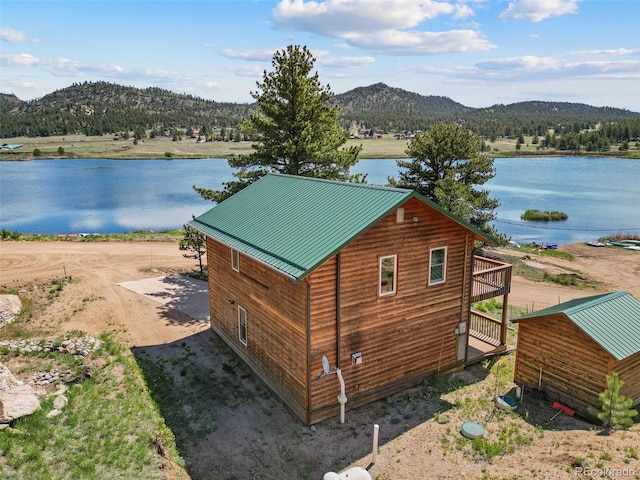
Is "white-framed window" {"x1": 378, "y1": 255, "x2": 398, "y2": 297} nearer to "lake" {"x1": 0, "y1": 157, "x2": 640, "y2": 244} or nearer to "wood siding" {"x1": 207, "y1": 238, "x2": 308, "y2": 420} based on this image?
"wood siding" {"x1": 207, "y1": 238, "x2": 308, "y2": 420}

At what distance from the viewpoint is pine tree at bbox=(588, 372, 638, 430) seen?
11055 mm

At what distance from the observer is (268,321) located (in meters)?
13.7

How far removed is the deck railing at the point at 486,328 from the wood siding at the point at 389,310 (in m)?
2.68

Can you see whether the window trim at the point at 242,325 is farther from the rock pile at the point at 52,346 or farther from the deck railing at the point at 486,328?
the deck railing at the point at 486,328

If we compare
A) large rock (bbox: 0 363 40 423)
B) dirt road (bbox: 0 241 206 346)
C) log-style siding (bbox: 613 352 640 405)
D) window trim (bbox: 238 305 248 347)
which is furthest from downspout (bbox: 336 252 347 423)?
dirt road (bbox: 0 241 206 346)

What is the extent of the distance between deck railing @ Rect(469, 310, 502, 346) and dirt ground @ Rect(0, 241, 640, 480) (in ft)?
3.23

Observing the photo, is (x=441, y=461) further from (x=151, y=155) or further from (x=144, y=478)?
(x=151, y=155)

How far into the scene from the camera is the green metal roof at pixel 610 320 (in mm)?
11742

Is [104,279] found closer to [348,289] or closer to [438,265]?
[348,289]

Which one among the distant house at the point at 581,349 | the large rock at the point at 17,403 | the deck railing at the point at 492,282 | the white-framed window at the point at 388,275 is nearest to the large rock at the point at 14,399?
the large rock at the point at 17,403

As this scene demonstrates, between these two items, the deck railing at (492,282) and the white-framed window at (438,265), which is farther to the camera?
the deck railing at (492,282)

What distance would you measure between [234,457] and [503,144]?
557ft

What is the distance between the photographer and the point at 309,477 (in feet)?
33.5

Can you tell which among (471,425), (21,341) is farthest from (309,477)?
(21,341)
